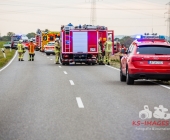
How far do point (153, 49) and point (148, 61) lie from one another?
0.58 meters

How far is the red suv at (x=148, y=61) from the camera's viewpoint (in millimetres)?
19844

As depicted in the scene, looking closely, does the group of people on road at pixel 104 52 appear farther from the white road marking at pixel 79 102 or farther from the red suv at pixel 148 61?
the white road marking at pixel 79 102

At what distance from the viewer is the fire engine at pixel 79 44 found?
37.7 metres

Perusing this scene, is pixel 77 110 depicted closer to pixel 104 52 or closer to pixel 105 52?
pixel 105 52

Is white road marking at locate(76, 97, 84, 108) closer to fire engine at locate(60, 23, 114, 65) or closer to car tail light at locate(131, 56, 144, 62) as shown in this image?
car tail light at locate(131, 56, 144, 62)

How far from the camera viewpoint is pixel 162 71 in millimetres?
19812

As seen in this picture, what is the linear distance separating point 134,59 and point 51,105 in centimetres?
686

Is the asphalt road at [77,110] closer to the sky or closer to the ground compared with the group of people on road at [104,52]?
closer to the ground

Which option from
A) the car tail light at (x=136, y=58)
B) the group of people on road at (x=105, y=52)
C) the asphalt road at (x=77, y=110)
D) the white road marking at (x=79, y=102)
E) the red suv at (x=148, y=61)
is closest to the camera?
the asphalt road at (x=77, y=110)

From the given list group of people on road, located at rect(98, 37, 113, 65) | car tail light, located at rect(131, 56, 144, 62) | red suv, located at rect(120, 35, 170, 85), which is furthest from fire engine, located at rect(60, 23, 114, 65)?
car tail light, located at rect(131, 56, 144, 62)

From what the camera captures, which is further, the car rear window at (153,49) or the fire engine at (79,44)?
the fire engine at (79,44)

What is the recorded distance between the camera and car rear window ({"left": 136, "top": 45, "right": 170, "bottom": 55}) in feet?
66.4

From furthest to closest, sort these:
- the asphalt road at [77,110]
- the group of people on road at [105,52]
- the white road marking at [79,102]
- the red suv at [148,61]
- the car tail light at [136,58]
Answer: the group of people on road at [105,52], the car tail light at [136,58], the red suv at [148,61], the white road marking at [79,102], the asphalt road at [77,110]

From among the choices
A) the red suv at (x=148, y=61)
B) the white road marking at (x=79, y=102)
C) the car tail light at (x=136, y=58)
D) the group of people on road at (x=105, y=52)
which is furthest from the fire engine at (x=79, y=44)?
the white road marking at (x=79, y=102)
